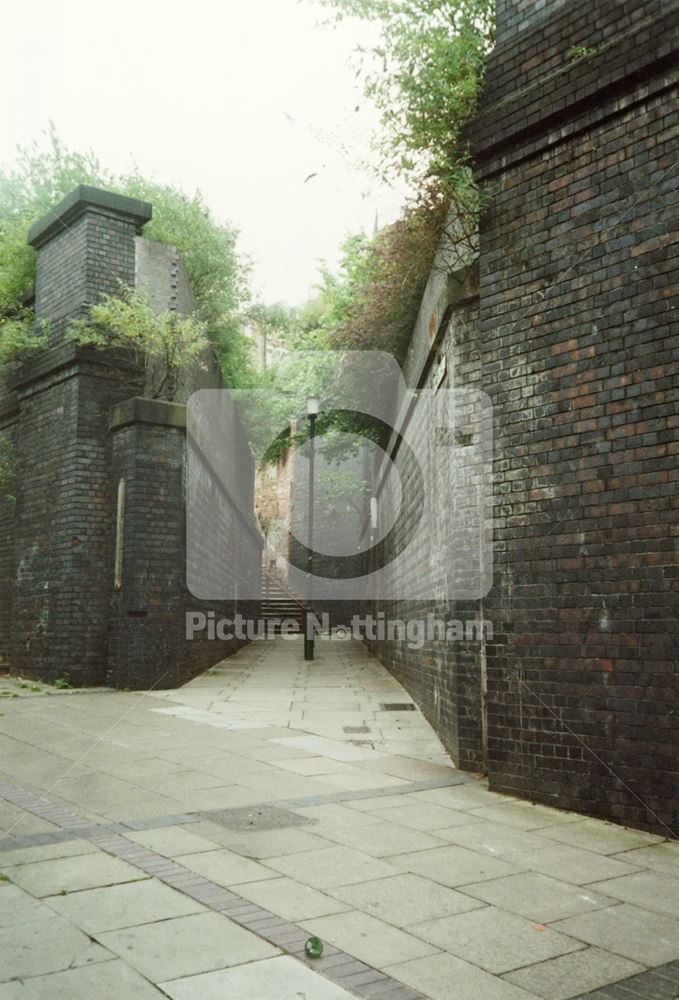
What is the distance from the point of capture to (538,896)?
3.43 m

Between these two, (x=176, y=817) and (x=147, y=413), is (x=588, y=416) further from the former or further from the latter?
(x=147, y=413)

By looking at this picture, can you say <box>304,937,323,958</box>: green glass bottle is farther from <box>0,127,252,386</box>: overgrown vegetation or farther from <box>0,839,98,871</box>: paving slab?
<box>0,127,252,386</box>: overgrown vegetation

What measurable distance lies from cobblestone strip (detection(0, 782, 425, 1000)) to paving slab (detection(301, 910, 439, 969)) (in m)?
0.05

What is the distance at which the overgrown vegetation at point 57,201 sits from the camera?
42.0 feet

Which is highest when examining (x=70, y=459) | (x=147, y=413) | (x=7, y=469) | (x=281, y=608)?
(x=147, y=413)

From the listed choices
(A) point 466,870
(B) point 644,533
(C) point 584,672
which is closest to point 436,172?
(B) point 644,533

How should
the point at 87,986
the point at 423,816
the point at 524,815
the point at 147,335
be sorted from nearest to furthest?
the point at 87,986 → the point at 423,816 → the point at 524,815 → the point at 147,335

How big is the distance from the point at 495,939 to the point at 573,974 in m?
0.33

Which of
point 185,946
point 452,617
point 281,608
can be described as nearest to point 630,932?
point 185,946

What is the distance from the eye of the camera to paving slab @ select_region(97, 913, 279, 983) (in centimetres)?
266

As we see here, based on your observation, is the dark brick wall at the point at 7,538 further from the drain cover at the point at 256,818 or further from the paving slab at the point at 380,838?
the paving slab at the point at 380,838

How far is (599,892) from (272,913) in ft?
4.82

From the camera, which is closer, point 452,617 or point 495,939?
point 495,939

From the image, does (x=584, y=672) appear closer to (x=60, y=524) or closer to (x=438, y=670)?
(x=438, y=670)
